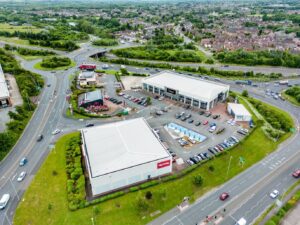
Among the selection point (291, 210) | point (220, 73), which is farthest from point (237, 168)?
point (220, 73)

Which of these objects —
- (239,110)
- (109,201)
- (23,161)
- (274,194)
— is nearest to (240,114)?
(239,110)

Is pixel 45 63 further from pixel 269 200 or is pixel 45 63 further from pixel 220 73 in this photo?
pixel 269 200

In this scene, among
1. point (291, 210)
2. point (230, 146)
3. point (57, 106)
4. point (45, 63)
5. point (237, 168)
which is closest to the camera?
point (291, 210)

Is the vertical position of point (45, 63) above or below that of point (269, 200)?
above

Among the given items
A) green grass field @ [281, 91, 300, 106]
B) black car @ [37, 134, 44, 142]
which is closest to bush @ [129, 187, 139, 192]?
black car @ [37, 134, 44, 142]

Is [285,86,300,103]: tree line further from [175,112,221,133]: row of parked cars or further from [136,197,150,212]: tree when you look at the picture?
[136,197,150,212]: tree

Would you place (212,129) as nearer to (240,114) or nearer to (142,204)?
(240,114)

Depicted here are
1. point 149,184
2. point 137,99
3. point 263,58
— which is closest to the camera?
point 149,184

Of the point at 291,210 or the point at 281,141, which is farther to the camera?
the point at 281,141
